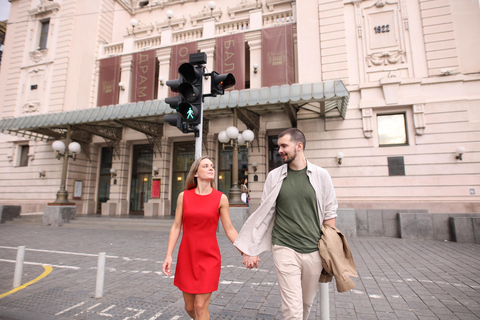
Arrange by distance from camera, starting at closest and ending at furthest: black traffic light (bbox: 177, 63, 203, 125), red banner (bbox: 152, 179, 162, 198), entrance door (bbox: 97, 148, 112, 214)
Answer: black traffic light (bbox: 177, 63, 203, 125)
red banner (bbox: 152, 179, 162, 198)
entrance door (bbox: 97, 148, 112, 214)

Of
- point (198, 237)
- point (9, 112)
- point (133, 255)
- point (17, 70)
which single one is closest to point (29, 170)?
point (9, 112)

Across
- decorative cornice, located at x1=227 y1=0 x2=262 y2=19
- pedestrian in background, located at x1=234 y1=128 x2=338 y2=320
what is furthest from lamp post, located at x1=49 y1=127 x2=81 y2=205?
pedestrian in background, located at x1=234 y1=128 x2=338 y2=320

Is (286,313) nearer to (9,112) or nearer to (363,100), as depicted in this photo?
(363,100)

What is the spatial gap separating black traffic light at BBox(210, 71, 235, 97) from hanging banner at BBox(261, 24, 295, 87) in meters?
10.1

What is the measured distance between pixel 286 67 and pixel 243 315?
1333 cm

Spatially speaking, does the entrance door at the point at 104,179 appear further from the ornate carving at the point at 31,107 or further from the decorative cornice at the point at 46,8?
the decorative cornice at the point at 46,8

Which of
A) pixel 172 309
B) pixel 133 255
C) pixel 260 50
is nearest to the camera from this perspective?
pixel 172 309

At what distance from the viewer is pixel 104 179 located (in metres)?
18.8

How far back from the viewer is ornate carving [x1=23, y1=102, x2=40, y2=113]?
727 inches

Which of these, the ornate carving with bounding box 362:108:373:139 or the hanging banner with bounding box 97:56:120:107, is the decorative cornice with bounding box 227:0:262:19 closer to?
the hanging banner with bounding box 97:56:120:107

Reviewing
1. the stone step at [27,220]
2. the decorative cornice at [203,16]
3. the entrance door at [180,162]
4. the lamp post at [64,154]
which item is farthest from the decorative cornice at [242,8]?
the stone step at [27,220]

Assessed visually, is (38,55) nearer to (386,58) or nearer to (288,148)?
(386,58)

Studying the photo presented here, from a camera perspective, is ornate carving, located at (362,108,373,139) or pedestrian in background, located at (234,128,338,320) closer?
pedestrian in background, located at (234,128,338,320)

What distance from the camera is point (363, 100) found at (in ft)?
41.2
